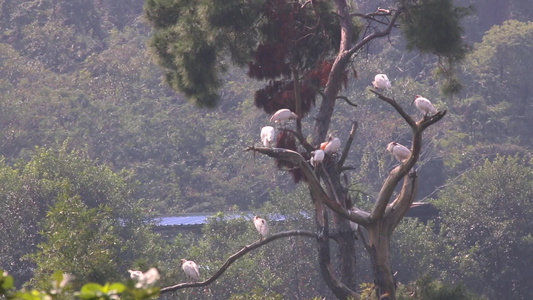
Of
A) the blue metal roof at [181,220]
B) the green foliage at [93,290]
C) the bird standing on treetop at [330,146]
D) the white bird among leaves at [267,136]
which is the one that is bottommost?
the blue metal roof at [181,220]

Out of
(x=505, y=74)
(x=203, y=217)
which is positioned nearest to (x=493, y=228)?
(x=203, y=217)

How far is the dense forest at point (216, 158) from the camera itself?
15.7 meters

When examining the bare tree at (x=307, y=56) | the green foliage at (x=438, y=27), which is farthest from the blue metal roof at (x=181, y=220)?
the green foliage at (x=438, y=27)

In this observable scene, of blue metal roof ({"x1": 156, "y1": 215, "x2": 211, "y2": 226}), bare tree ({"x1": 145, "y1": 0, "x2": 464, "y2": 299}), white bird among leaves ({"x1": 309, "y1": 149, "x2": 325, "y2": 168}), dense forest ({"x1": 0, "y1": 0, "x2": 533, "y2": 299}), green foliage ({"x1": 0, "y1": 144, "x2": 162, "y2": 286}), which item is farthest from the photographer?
blue metal roof ({"x1": 156, "y1": 215, "x2": 211, "y2": 226})

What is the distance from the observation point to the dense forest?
15.7 meters

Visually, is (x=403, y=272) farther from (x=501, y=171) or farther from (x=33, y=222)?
(x=33, y=222)

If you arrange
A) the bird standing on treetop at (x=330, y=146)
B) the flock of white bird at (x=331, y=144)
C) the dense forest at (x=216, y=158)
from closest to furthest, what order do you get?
the flock of white bird at (x=331, y=144) → the bird standing on treetop at (x=330, y=146) → the dense forest at (x=216, y=158)

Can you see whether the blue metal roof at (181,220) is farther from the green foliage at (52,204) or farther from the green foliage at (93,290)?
the green foliage at (93,290)

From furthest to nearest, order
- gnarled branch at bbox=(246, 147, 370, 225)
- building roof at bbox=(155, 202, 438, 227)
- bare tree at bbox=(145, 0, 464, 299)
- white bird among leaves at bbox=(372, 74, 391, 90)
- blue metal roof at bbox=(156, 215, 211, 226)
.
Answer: blue metal roof at bbox=(156, 215, 211, 226) → building roof at bbox=(155, 202, 438, 227) → white bird among leaves at bbox=(372, 74, 391, 90) → bare tree at bbox=(145, 0, 464, 299) → gnarled branch at bbox=(246, 147, 370, 225)

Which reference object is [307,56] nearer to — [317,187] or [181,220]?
[317,187]

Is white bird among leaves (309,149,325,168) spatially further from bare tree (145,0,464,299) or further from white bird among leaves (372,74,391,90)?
white bird among leaves (372,74,391,90)

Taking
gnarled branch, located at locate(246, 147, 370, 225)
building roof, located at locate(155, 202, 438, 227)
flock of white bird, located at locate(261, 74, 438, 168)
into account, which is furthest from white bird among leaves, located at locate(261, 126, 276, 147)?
building roof, located at locate(155, 202, 438, 227)

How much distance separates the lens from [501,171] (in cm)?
1789

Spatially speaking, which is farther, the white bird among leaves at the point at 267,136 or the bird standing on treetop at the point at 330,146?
the white bird among leaves at the point at 267,136
